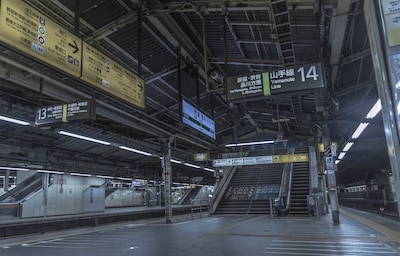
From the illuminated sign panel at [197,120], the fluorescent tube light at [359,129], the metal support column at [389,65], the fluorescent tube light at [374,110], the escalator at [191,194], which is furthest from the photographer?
Answer: the escalator at [191,194]

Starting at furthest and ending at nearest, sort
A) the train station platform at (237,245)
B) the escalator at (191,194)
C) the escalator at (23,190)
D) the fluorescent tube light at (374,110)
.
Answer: the escalator at (191,194) < the escalator at (23,190) < the fluorescent tube light at (374,110) < the train station platform at (237,245)

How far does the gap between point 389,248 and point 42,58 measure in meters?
8.35

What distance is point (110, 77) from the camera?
6.86 metres

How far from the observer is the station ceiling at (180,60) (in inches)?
330

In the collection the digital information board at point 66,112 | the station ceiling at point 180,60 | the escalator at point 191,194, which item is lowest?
the escalator at point 191,194

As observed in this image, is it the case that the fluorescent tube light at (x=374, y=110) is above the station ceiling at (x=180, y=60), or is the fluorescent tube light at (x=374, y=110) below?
below

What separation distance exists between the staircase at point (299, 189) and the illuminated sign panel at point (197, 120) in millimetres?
9517

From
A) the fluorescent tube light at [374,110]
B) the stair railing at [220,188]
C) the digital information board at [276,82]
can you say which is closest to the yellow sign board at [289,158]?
the stair railing at [220,188]

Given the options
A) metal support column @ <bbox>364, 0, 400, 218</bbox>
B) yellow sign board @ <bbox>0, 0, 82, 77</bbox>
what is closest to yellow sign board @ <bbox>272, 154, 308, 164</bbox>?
yellow sign board @ <bbox>0, 0, 82, 77</bbox>

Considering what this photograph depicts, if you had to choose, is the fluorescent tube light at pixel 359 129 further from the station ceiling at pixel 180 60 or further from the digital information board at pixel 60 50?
the digital information board at pixel 60 50

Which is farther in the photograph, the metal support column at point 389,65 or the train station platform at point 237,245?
the train station platform at point 237,245

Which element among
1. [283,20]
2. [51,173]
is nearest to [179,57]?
[283,20]

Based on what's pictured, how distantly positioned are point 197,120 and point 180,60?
2.28 metres

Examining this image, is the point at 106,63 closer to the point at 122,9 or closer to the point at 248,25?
the point at 122,9
